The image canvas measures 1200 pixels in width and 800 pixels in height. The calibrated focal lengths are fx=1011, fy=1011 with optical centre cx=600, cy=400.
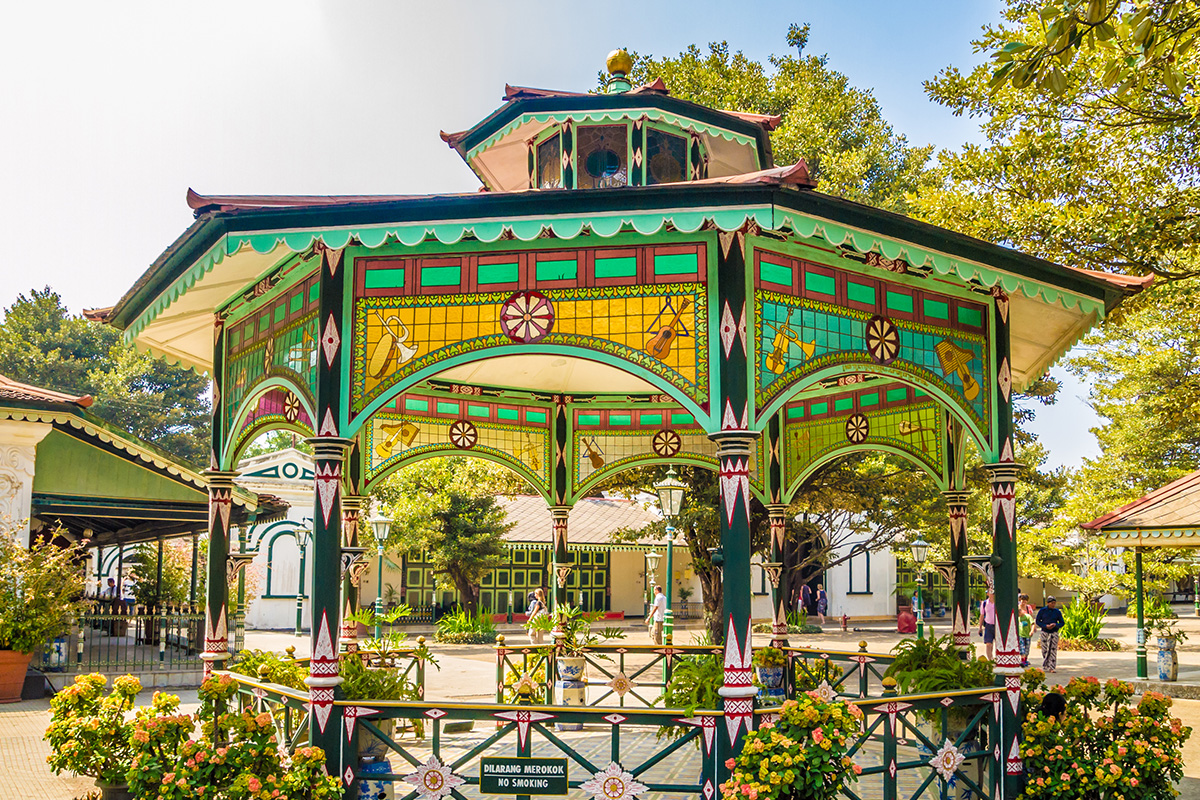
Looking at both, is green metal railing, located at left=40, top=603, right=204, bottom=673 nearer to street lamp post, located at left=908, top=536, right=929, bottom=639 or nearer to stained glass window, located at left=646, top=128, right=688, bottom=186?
stained glass window, located at left=646, top=128, right=688, bottom=186

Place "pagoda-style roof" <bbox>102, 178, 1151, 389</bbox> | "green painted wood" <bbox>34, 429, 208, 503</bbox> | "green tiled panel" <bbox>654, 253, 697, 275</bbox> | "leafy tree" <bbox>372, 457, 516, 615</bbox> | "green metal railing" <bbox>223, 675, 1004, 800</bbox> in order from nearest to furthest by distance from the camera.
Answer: "green metal railing" <bbox>223, 675, 1004, 800</bbox> → "pagoda-style roof" <bbox>102, 178, 1151, 389</bbox> → "green tiled panel" <bbox>654, 253, 697, 275</bbox> → "green painted wood" <bbox>34, 429, 208, 503</bbox> → "leafy tree" <bbox>372, 457, 516, 615</bbox>

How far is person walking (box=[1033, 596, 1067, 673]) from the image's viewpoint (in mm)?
21156

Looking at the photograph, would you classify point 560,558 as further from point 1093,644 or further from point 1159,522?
point 1093,644

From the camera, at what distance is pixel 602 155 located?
1088cm

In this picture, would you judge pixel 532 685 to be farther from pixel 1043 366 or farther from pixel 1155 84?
pixel 1155 84

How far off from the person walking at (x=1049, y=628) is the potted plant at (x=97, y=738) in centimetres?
1802

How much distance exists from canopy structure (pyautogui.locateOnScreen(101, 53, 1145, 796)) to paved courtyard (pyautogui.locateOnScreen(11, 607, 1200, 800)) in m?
2.43

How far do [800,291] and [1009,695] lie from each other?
3997 millimetres

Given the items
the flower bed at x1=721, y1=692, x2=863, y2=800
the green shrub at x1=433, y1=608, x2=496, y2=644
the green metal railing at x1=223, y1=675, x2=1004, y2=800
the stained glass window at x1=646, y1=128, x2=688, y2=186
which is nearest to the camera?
the flower bed at x1=721, y1=692, x2=863, y2=800

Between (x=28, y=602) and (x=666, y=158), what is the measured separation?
12.1 m

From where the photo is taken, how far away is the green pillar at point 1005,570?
8672 millimetres

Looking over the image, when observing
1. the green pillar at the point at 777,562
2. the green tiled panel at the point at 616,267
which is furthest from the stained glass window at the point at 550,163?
the green pillar at the point at 777,562

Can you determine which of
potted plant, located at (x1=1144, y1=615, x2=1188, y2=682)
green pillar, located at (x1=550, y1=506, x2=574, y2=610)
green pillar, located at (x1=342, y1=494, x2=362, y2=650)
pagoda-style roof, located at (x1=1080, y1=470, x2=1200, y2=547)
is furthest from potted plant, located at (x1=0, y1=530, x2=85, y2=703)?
potted plant, located at (x1=1144, y1=615, x2=1188, y2=682)

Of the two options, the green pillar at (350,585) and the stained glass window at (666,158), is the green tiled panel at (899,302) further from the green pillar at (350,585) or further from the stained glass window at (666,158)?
the green pillar at (350,585)
